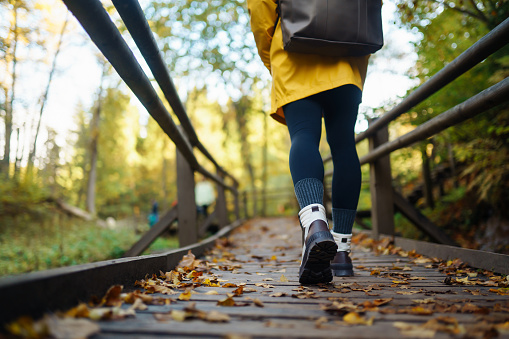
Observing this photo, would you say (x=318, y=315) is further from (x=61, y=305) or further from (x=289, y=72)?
(x=289, y=72)

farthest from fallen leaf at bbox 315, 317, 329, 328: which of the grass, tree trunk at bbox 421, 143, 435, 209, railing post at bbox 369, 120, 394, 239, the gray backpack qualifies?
tree trunk at bbox 421, 143, 435, 209

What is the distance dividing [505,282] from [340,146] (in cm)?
99

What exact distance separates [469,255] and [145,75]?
6.75 ft

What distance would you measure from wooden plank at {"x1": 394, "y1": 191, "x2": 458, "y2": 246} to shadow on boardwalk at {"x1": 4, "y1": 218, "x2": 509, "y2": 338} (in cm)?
114

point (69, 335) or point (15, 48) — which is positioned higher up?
point (15, 48)

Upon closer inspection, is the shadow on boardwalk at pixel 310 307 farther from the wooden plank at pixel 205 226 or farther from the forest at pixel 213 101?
the wooden plank at pixel 205 226

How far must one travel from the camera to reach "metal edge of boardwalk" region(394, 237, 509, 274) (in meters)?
1.88

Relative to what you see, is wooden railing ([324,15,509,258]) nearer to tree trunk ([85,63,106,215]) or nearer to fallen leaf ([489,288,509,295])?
fallen leaf ([489,288,509,295])

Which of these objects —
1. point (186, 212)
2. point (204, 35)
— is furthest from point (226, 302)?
point (204, 35)

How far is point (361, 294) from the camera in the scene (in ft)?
4.91

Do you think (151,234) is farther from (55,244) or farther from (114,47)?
(55,244)

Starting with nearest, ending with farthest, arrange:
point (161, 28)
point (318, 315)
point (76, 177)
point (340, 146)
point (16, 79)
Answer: point (318, 315), point (340, 146), point (161, 28), point (16, 79), point (76, 177)

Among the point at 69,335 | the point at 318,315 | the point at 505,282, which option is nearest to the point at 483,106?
the point at 505,282

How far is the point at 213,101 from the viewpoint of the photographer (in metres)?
18.0
